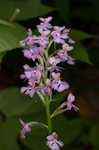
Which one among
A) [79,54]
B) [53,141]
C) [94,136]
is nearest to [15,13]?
[79,54]

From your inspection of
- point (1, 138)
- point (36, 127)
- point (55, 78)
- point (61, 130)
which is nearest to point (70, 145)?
point (61, 130)

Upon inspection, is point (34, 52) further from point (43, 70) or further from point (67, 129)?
point (67, 129)

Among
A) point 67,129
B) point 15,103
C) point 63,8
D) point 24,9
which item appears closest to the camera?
point 24,9

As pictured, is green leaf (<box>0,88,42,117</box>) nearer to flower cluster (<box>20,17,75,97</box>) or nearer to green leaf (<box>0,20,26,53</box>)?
green leaf (<box>0,20,26,53</box>)

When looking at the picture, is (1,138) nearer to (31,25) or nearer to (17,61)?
(17,61)

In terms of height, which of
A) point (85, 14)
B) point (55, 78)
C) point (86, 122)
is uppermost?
point (85, 14)

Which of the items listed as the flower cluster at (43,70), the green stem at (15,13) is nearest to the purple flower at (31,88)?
the flower cluster at (43,70)

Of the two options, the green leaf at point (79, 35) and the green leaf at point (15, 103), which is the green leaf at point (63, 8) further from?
the green leaf at point (79, 35)
